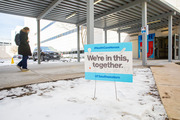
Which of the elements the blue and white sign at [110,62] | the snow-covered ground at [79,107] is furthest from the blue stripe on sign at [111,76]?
the snow-covered ground at [79,107]

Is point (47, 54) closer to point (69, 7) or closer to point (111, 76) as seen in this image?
point (69, 7)

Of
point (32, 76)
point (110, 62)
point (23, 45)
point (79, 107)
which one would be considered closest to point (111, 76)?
point (110, 62)

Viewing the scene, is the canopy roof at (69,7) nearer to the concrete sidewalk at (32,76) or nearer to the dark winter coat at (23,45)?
the dark winter coat at (23,45)

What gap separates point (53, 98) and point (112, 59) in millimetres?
1187

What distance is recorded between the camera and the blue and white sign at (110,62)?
1776mm

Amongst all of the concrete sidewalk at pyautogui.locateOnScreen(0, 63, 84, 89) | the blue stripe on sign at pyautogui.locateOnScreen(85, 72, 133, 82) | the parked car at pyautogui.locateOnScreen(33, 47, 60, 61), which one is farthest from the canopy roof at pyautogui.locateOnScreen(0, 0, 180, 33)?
the blue stripe on sign at pyautogui.locateOnScreen(85, 72, 133, 82)

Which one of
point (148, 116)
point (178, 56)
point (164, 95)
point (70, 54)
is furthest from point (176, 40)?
point (70, 54)

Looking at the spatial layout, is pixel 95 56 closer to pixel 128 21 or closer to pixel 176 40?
pixel 128 21

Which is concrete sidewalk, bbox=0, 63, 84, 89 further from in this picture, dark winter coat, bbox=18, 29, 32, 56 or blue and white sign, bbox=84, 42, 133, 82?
blue and white sign, bbox=84, 42, 133, 82

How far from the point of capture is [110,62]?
74.5 inches

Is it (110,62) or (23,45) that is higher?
(23,45)

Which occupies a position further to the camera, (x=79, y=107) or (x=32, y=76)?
(x=32, y=76)

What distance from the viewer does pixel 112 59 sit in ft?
6.16

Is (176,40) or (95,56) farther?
(176,40)
